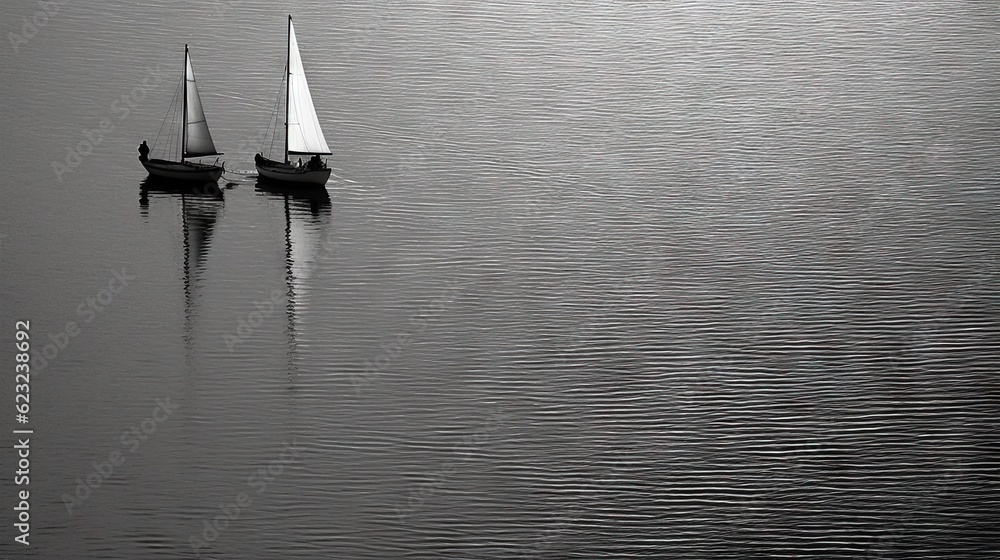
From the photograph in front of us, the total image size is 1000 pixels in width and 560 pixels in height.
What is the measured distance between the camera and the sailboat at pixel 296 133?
58531 millimetres

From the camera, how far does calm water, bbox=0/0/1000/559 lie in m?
36.3

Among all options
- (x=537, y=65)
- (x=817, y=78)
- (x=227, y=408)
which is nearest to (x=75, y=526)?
(x=227, y=408)

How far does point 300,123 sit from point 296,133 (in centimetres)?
46

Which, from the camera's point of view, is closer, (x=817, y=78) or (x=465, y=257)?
(x=465, y=257)

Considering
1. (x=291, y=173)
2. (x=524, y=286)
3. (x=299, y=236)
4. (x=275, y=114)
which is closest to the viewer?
(x=524, y=286)

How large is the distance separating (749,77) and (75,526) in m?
47.5

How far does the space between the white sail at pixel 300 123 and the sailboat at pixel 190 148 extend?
0.55 meters

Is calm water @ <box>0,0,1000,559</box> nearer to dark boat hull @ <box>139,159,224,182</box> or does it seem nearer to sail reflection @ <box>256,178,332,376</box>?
sail reflection @ <box>256,178,332,376</box>

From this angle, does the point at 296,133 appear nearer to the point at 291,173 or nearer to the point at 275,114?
the point at 291,173

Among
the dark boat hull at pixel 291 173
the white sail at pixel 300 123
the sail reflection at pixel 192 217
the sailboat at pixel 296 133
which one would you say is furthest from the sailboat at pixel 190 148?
the sailboat at pixel 296 133

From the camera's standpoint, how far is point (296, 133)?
59562mm

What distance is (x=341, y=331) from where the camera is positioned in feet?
152

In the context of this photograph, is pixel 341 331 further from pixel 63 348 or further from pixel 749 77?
pixel 749 77

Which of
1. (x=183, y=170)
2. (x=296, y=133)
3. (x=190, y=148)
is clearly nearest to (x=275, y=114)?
(x=296, y=133)
